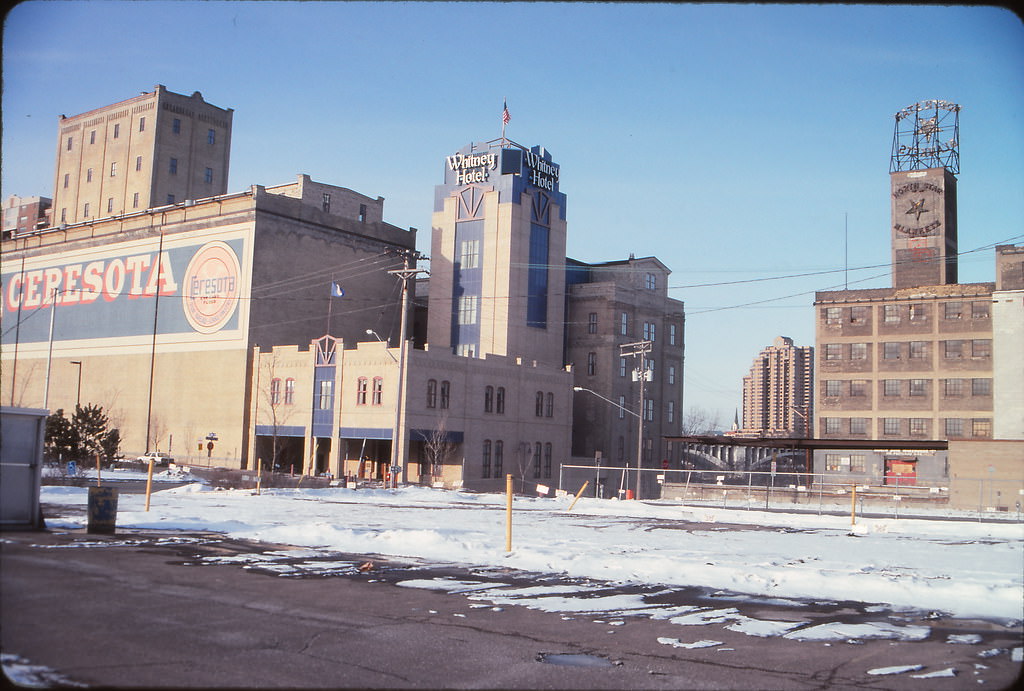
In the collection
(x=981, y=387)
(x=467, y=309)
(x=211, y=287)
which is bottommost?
(x=981, y=387)

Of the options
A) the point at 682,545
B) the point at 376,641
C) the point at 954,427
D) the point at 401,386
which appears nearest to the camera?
the point at 376,641

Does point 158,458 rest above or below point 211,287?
below

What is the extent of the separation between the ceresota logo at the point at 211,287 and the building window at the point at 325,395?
12628mm

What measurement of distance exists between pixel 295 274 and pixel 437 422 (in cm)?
2203

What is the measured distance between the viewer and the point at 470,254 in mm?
81500

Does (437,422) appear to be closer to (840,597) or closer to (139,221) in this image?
(139,221)

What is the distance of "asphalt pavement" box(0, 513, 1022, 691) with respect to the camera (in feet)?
29.3

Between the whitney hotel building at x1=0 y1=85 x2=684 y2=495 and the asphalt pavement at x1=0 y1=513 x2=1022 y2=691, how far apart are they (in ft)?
167

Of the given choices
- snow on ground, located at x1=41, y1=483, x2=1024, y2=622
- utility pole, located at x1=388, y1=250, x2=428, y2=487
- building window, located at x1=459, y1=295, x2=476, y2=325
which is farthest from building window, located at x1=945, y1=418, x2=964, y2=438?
utility pole, located at x1=388, y1=250, x2=428, y2=487

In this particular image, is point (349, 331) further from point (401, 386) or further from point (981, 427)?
point (981, 427)

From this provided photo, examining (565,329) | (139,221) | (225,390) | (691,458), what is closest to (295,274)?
(225,390)

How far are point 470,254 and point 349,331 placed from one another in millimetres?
13397

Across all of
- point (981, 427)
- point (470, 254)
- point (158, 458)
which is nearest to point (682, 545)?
point (158, 458)

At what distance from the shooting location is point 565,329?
290ft
